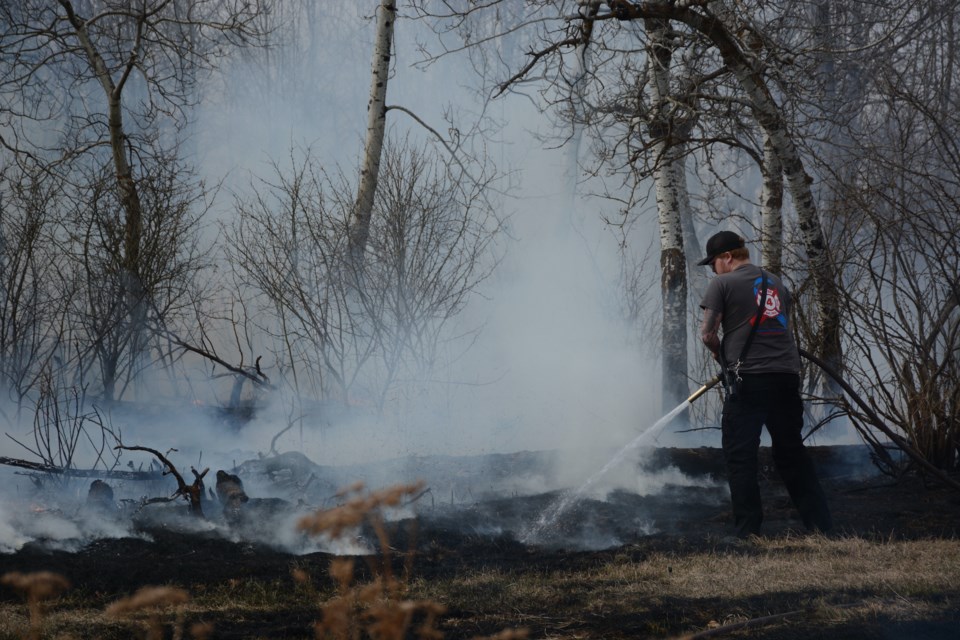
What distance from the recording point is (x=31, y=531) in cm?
565

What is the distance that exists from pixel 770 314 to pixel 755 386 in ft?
1.52

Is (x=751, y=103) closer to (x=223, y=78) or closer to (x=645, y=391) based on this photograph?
(x=645, y=391)

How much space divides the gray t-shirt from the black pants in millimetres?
88

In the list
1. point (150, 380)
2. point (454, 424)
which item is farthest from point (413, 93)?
point (454, 424)

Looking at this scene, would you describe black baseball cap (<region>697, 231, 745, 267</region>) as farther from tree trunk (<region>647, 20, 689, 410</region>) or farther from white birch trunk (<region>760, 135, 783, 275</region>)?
tree trunk (<region>647, 20, 689, 410</region>)

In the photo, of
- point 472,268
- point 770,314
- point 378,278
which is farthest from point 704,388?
point 472,268

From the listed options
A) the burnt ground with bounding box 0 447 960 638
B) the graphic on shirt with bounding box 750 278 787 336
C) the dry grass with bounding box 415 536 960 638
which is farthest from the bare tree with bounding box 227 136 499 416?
the dry grass with bounding box 415 536 960 638

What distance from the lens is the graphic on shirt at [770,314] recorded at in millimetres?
5602

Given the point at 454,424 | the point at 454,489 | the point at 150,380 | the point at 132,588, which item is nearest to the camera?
the point at 132,588

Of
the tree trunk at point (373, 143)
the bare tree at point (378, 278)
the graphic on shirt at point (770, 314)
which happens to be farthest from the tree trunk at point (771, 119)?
the tree trunk at point (373, 143)

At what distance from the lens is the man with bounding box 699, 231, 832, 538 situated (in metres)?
5.61

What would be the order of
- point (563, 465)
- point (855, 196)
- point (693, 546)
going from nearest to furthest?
point (693, 546), point (855, 196), point (563, 465)

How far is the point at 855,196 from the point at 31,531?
5.97 meters

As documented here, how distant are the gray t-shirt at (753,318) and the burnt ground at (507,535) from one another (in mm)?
1143
